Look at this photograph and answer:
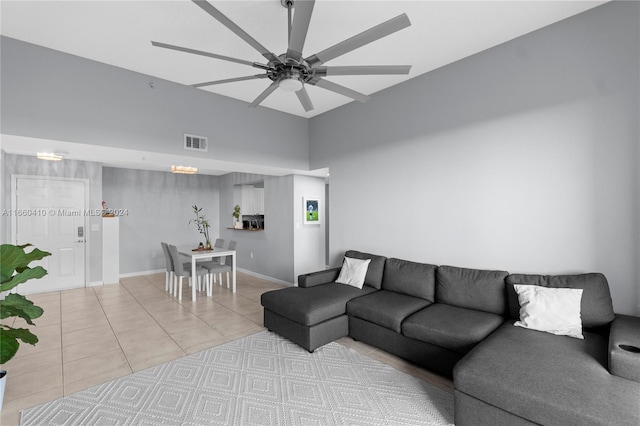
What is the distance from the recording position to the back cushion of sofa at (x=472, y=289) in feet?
9.25

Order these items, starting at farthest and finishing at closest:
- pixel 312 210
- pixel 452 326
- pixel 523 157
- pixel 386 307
A: 1. pixel 312 210
2. pixel 386 307
3. pixel 523 157
4. pixel 452 326

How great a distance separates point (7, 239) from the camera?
4863mm

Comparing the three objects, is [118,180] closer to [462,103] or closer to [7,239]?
[7,239]

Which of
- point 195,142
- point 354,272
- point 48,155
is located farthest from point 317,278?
point 48,155

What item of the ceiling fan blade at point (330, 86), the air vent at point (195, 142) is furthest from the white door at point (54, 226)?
the ceiling fan blade at point (330, 86)

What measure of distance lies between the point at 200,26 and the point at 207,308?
3632 mm

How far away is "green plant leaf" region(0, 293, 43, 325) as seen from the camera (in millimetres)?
2070

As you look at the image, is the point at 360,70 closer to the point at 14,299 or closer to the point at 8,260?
the point at 8,260

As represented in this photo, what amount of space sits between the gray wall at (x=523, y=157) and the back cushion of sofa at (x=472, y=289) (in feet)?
0.76

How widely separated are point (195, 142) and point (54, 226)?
373 cm

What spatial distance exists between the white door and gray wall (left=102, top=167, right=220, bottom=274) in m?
0.88

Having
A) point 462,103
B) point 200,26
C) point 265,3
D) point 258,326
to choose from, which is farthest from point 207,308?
point 462,103

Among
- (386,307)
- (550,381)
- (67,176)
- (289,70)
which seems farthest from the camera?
(67,176)

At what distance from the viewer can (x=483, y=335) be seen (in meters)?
2.41
